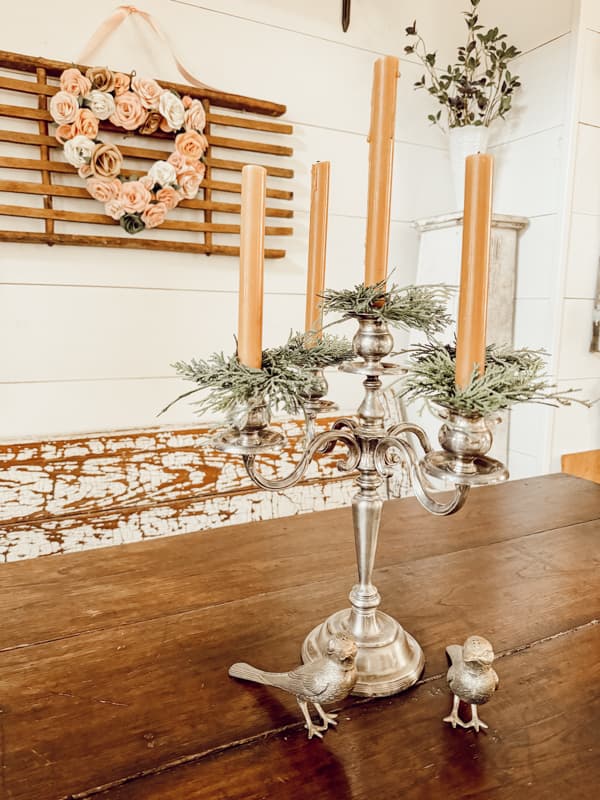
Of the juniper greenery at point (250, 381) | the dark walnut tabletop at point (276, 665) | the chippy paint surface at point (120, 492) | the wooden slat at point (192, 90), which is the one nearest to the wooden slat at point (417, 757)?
the dark walnut tabletop at point (276, 665)

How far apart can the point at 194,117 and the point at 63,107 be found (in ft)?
1.20

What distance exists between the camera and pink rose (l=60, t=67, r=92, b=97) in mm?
1621

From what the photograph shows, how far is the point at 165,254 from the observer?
1.86m

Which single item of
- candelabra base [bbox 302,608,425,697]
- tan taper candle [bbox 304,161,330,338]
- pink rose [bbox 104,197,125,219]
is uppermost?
pink rose [bbox 104,197,125,219]

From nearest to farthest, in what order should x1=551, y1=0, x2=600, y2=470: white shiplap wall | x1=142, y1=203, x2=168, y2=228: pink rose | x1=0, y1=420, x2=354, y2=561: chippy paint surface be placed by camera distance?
x1=0, y1=420, x2=354, y2=561: chippy paint surface
x1=142, y1=203, x2=168, y2=228: pink rose
x1=551, y1=0, x2=600, y2=470: white shiplap wall

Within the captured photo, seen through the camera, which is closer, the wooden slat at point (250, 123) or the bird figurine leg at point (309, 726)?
the bird figurine leg at point (309, 726)

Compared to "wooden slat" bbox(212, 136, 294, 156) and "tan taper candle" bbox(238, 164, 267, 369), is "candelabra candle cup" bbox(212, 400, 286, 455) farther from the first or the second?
"wooden slat" bbox(212, 136, 294, 156)

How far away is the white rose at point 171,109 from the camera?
1724mm

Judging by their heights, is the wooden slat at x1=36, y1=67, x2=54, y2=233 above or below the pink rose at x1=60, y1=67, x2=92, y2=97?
below

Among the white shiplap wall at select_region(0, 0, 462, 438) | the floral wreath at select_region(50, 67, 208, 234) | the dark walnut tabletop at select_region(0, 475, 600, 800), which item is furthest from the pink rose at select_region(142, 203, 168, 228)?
the dark walnut tabletop at select_region(0, 475, 600, 800)

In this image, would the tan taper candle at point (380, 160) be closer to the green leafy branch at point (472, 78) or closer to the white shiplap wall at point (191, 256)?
the white shiplap wall at point (191, 256)

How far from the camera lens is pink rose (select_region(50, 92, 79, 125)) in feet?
5.28

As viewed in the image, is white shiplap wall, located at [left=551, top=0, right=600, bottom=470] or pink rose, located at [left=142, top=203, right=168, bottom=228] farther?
white shiplap wall, located at [left=551, top=0, right=600, bottom=470]

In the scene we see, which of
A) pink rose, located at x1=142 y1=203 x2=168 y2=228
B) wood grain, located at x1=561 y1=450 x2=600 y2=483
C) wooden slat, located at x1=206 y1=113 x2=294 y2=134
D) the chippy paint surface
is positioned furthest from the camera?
wood grain, located at x1=561 y1=450 x2=600 y2=483
